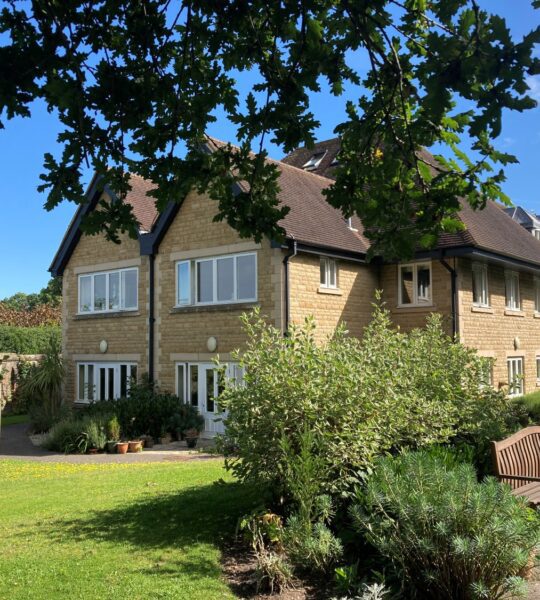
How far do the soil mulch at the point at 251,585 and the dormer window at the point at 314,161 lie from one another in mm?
21973

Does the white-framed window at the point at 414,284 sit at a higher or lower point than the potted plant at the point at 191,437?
higher

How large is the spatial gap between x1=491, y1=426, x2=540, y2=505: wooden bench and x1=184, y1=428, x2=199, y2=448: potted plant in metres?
9.93

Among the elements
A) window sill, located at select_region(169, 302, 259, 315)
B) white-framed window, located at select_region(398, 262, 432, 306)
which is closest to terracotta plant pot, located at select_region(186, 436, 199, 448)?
window sill, located at select_region(169, 302, 259, 315)

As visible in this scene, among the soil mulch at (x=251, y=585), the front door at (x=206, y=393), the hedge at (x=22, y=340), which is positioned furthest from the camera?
the hedge at (x=22, y=340)

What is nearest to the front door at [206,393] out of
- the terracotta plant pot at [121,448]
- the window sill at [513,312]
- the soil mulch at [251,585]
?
the terracotta plant pot at [121,448]

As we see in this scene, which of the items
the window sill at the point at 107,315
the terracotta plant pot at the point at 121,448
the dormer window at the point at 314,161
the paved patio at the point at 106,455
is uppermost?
the dormer window at the point at 314,161

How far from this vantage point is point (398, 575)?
17.0ft

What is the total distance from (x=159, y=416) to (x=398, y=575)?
13384mm

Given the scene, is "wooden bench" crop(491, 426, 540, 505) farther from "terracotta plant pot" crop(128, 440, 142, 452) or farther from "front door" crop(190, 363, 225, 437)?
"front door" crop(190, 363, 225, 437)

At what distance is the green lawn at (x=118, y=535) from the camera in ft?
18.0

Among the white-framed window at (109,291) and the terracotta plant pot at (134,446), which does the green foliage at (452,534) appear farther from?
the white-framed window at (109,291)

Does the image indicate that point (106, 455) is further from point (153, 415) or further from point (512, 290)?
point (512, 290)

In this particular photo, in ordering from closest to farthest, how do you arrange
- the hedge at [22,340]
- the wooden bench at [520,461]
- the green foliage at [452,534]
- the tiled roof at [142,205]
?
the green foliage at [452,534]
the wooden bench at [520,461]
the tiled roof at [142,205]
the hedge at [22,340]

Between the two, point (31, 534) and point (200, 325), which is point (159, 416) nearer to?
point (200, 325)
